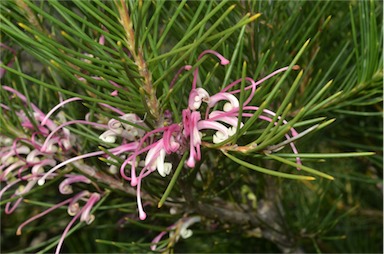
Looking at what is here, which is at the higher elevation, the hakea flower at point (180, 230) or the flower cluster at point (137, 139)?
the flower cluster at point (137, 139)

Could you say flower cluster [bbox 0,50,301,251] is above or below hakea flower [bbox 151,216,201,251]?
above

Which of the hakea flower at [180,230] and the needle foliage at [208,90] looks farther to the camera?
the hakea flower at [180,230]

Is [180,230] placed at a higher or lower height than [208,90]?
lower

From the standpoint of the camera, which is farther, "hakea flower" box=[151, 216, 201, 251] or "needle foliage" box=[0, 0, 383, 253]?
"hakea flower" box=[151, 216, 201, 251]

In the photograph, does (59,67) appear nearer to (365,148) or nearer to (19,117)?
(19,117)

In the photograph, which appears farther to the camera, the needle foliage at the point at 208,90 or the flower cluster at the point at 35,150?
the flower cluster at the point at 35,150

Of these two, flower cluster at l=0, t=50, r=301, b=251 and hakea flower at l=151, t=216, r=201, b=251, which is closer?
flower cluster at l=0, t=50, r=301, b=251

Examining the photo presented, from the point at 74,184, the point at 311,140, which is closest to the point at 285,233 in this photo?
the point at 311,140

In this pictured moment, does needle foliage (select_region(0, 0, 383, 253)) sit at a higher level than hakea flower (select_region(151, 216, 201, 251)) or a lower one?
higher

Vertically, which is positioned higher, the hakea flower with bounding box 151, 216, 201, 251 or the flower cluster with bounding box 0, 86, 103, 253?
the flower cluster with bounding box 0, 86, 103, 253

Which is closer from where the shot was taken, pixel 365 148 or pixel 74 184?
pixel 74 184

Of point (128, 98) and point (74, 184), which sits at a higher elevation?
point (128, 98)
